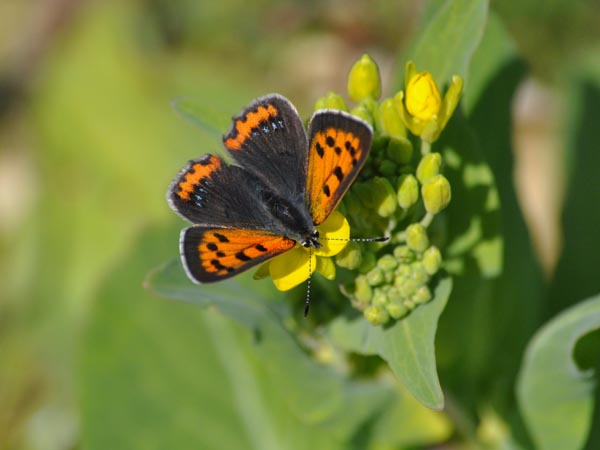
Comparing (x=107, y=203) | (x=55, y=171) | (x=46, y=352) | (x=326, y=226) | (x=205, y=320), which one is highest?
(x=55, y=171)

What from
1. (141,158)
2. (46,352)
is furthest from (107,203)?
(46,352)

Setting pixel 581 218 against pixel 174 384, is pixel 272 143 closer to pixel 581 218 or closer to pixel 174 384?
pixel 174 384

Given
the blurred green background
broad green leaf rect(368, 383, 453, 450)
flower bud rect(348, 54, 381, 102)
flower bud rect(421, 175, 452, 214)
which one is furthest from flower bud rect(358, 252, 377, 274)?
the blurred green background

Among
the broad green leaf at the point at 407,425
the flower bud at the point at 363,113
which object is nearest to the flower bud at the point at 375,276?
the flower bud at the point at 363,113

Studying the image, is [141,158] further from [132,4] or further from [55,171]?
[132,4]

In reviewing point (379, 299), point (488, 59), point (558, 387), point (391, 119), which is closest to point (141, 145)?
point (488, 59)

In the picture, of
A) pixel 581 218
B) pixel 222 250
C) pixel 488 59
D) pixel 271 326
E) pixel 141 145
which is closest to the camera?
pixel 222 250

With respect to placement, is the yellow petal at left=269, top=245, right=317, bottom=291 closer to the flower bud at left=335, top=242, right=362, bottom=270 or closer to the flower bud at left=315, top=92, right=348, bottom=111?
the flower bud at left=335, top=242, right=362, bottom=270
